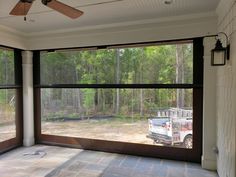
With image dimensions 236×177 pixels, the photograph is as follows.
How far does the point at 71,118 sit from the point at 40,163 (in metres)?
1.28

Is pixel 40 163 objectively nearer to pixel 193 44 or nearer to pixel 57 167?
pixel 57 167

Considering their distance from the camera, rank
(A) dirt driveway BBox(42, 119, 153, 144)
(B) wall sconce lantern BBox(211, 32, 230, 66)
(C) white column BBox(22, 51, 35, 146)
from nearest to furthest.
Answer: (B) wall sconce lantern BBox(211, 32, 230, 66)
(A) dirt driveway BBox(42, 119, 153, 144)
(C) white column BBox(22, 51, 35, 146)

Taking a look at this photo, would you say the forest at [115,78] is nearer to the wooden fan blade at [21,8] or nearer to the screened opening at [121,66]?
the screened opening at [121,66]

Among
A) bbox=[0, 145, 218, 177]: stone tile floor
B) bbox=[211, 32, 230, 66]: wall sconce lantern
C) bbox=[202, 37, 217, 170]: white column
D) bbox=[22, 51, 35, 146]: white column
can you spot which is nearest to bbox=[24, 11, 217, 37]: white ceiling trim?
bbox=[202, 37, 217, 170]: white column

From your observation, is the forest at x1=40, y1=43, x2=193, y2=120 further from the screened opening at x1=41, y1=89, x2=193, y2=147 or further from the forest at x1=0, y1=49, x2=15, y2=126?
the forest at x1=0, y1=49, x2=15, y2=126

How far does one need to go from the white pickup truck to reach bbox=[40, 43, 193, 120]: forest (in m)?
0.13

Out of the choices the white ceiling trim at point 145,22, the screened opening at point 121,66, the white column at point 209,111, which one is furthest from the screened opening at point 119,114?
the white ceiling trim at point 145,22

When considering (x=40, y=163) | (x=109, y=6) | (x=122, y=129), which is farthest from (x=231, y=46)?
(x=40, y=163)

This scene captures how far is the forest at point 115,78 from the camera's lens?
3.95m

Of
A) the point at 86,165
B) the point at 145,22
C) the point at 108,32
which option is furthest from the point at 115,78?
the point at 86,165

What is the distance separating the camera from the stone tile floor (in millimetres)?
3336

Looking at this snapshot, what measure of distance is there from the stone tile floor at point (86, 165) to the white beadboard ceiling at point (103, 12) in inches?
97.1

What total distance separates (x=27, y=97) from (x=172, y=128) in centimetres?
315

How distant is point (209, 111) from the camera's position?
3541 mm
